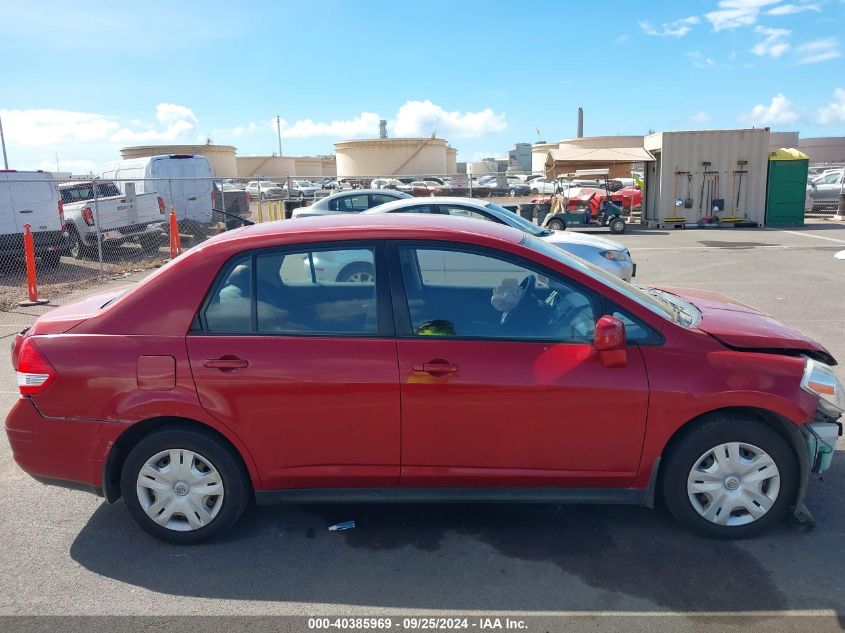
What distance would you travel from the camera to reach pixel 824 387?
352 centimetres

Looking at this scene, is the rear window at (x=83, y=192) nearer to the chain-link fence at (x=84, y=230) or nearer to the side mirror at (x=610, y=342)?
the chain-link fence at (x=84, y=230)

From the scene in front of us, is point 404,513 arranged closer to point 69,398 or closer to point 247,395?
point 247,395

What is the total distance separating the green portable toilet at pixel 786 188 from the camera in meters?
22.1

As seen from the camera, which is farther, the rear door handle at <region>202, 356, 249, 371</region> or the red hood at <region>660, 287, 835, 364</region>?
the red hood at <region>660, 287, 835, 364</region>

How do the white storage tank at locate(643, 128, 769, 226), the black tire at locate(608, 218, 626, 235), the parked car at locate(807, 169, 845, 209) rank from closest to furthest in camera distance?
the black tire at locate(608, 218, 626, 235) < the white storage tank at locate(643, 128, 769, 226) < the parked car at locate(807, 169, 845, 209)

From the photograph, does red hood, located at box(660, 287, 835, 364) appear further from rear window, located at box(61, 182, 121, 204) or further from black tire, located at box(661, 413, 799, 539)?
rear window, located at box(61, 182, 121, 204)

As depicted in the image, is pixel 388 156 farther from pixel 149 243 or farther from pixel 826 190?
pixel 149 243

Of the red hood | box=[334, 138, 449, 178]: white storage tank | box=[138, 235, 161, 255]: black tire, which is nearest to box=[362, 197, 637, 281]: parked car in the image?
the red hood

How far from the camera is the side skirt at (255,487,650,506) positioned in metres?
3.56

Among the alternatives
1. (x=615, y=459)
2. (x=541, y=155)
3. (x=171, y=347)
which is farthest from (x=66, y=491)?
(x=541, y=155)

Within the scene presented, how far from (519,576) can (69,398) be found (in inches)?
96.5

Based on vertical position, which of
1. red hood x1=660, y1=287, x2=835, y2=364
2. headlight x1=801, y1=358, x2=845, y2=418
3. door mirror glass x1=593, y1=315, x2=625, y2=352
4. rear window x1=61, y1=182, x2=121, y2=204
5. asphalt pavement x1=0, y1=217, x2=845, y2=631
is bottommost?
asphalt pavement x1=0, y1=217, x2=845, y2=631

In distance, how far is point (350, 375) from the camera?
3461mm

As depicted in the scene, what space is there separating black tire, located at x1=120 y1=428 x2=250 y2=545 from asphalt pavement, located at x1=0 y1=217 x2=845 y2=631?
0.33ft
